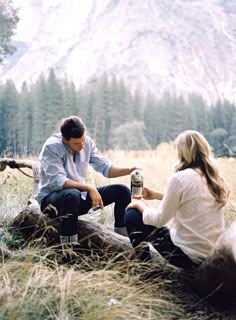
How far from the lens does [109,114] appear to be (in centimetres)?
621

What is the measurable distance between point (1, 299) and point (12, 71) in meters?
4.83

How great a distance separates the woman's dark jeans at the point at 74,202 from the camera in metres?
2.64

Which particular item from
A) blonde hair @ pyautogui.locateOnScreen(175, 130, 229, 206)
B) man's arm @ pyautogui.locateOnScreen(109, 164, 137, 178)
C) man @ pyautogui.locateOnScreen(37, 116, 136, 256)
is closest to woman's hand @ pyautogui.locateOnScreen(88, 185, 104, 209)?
man @ pyautogui.locateOnScreen(37, 116, 136, 256)

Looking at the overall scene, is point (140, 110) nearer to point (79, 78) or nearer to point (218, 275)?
point (79, 78)

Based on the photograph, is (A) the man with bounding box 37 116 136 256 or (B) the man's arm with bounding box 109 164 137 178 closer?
(A) the man with bounding box 37 116 136 256

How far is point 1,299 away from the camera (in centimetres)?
195

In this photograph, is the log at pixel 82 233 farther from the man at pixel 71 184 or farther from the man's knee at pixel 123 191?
the man's knee at pixel 123 191

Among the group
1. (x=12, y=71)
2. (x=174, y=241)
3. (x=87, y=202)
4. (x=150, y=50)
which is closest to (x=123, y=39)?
(x=150, y=50)

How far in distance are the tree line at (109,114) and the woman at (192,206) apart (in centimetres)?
332

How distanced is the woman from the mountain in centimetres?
448

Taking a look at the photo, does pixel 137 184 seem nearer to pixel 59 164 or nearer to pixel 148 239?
pixel 148 239

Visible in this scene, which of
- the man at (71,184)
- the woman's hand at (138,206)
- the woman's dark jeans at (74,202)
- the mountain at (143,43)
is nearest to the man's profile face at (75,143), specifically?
the man at (71,184)

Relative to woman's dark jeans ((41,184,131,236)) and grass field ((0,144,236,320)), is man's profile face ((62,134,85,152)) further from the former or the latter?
grass field ((0,144,236,320))

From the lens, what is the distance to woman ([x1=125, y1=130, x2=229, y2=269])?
228 cm
